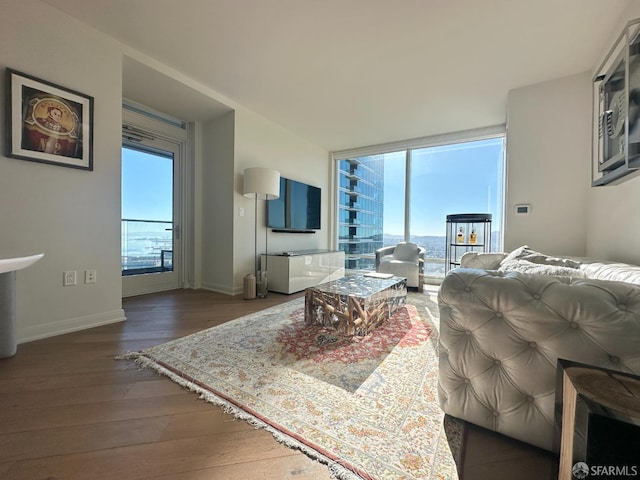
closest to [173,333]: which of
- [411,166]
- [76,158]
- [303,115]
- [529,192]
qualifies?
[76,158]

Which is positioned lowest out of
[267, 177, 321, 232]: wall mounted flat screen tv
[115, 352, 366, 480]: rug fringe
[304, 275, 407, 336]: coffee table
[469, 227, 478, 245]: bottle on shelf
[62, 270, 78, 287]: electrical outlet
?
[115, 352, 366, 480]: rug fringe

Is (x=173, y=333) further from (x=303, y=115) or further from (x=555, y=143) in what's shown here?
(x=555, y=143)

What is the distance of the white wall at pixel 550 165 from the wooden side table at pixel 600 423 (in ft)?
9.12

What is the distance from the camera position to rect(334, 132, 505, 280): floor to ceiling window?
4.11m

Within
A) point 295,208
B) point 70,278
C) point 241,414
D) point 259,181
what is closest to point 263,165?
point 259,181

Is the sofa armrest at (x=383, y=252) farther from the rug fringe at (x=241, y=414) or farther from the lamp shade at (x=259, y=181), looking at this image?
the rug fringe at (x=241, y=414)

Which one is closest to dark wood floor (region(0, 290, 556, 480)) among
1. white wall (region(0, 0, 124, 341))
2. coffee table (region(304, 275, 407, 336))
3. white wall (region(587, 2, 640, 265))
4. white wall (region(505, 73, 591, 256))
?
white wall (region(0, 0, 124, 341))

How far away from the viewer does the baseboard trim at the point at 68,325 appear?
6.29 feet

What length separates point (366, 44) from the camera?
2.33 metres

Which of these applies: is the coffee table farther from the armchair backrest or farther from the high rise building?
the high rise building

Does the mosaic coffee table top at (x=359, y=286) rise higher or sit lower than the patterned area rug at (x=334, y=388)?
higher

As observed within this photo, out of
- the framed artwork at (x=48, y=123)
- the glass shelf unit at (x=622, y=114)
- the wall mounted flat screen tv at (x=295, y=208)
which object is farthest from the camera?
the wall mounted flat screen tv at (x=295, y=208)

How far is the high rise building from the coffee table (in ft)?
9.24

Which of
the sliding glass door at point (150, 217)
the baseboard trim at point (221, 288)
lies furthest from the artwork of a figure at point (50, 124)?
the baseboard trim at point (221, 288)
